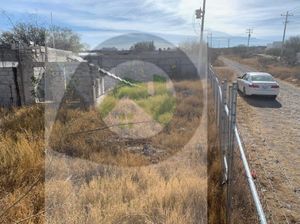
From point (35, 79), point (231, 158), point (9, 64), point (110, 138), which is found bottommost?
point (110, 138)

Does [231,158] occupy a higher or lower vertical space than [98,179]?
higher

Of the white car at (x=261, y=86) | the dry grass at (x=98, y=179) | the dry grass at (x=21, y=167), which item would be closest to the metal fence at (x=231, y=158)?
the dry grass at (x=98, y=179)

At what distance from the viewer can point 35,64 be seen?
12.3 metres

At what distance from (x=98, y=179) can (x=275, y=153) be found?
4.22m

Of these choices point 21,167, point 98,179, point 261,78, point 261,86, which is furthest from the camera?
point 261,78

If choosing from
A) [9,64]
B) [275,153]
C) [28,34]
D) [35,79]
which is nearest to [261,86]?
[275,153]

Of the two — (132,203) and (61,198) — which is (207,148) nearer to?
(132,203)

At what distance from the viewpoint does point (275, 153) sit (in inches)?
282

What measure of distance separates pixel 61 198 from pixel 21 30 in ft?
94.1

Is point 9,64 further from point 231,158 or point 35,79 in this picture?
point 231,158

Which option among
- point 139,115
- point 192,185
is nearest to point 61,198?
point 192,185

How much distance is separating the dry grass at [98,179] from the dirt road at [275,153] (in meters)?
1.10

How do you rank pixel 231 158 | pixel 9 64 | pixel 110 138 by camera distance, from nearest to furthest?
pixel 231 158 < pixel 110 138 < pixel 9 64

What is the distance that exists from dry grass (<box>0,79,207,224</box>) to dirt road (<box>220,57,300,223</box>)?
3.61 ft
